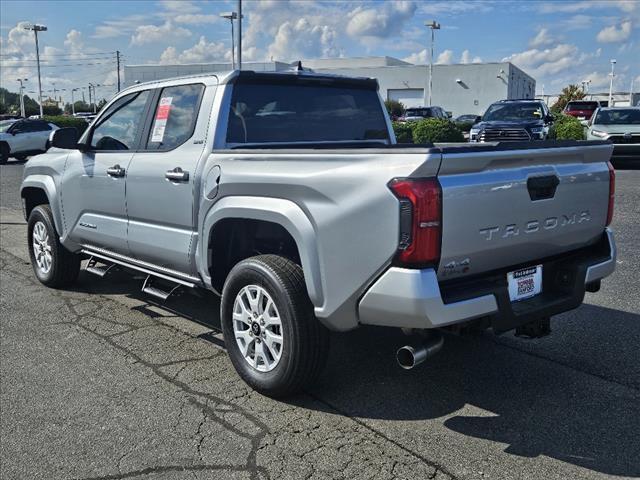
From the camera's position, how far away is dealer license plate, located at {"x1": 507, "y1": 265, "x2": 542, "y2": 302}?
360 centimetres

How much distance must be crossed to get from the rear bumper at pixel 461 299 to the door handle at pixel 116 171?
8.80ft

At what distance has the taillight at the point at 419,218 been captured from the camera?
10.1ft

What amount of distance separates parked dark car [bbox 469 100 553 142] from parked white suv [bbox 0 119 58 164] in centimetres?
1600

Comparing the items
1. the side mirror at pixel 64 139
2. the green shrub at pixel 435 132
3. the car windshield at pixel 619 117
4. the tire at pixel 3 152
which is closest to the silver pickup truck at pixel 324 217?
the side mirror at pixel 64 139

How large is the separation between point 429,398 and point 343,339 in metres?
1.17

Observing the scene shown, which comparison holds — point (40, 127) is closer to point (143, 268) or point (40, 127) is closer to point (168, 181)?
point (143, 268)

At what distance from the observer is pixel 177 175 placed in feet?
14.8

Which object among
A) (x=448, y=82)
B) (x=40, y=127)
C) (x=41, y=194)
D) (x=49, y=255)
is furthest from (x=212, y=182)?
(x=448, y=82)

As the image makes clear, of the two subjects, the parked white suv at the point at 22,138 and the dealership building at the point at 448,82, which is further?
the dealership building at the point at 448,82

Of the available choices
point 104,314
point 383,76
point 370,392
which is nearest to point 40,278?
point 104,314

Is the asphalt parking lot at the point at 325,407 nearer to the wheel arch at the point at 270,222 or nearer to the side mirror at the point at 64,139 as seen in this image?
the wheel arch at the point at 270,222

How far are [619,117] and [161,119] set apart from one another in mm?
15591

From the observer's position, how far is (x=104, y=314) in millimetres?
5727

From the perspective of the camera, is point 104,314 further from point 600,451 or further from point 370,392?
point 600,451
